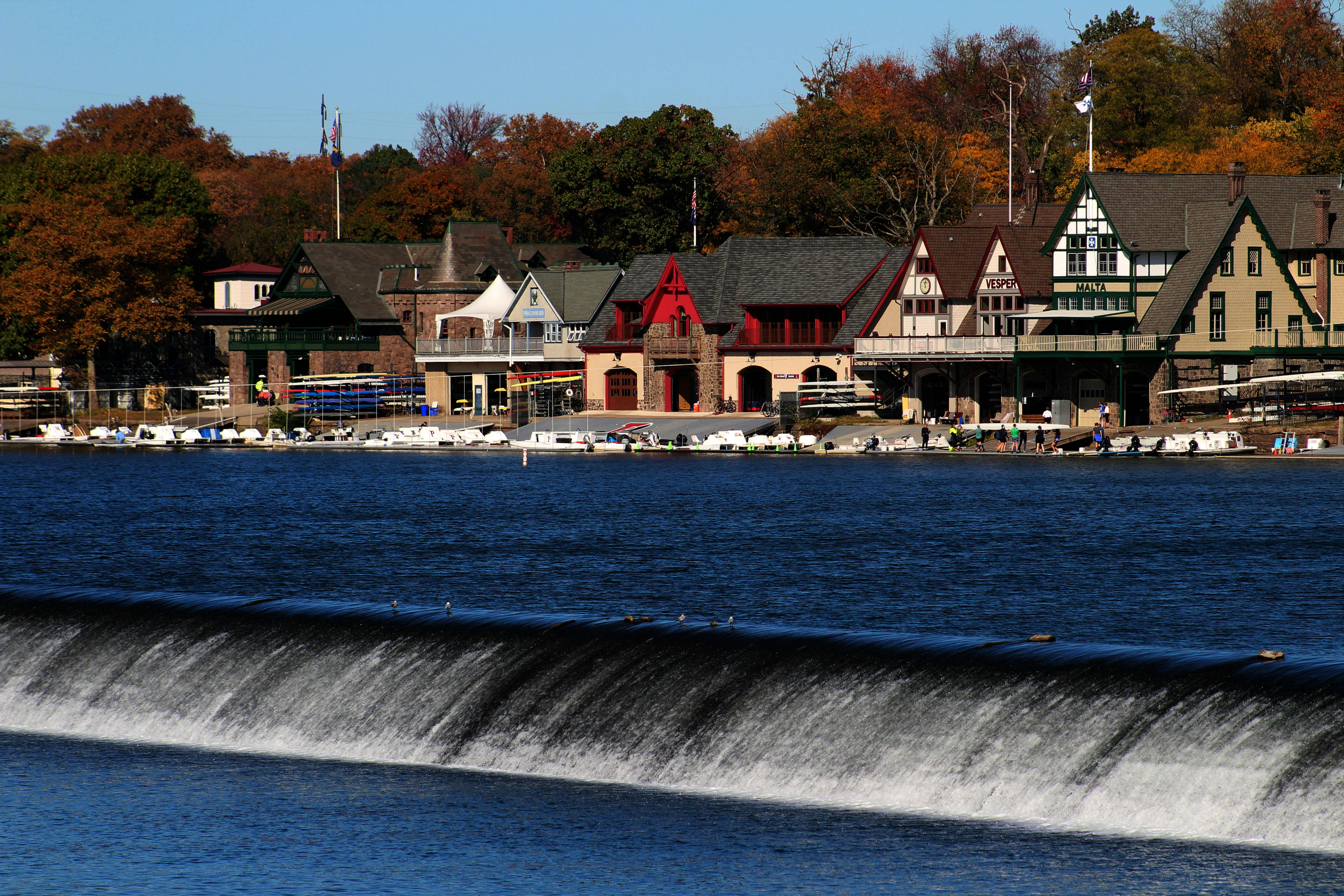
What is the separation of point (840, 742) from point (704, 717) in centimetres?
220

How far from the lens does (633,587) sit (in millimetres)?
40750

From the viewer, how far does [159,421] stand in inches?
4402

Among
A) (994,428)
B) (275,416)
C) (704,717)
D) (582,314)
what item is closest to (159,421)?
(275,416)

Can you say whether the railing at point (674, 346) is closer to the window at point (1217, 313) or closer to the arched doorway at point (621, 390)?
the arched doorway at point (621, 390)

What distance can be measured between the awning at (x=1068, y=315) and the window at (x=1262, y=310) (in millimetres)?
6125

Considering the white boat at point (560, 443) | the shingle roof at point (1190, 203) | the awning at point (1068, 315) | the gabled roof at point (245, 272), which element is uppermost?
the gabled roof at point (245, 272)

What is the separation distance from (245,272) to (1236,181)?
79338mm

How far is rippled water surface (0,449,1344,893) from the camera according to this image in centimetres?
1917

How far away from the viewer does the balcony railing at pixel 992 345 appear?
80375mm

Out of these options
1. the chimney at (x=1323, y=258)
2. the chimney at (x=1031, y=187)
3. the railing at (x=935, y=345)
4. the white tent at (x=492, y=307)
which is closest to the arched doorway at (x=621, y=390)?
the white tent at (x=492, y=307)

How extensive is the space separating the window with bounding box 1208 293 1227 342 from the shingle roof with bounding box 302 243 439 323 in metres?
57.9

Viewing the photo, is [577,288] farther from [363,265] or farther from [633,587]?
[633,587]

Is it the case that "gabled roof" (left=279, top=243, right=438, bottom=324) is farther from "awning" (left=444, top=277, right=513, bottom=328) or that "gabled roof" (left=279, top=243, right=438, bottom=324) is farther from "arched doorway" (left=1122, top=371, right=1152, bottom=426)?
"arched doorway" (left=1122, top=371, right=1152, bottom=426)

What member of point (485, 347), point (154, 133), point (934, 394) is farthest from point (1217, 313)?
point (154, 133)
